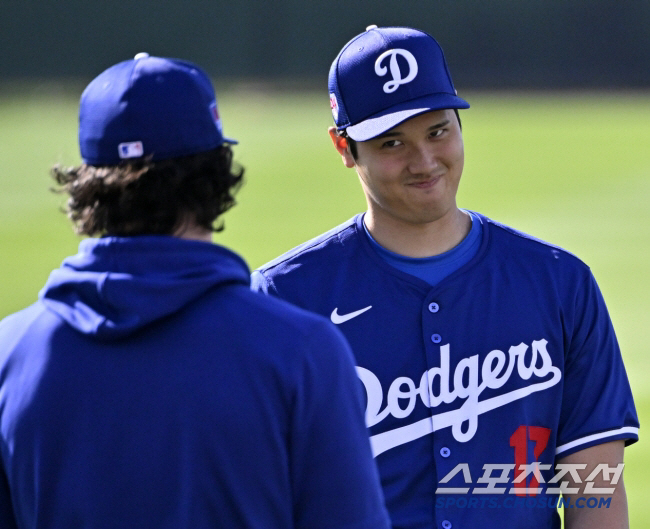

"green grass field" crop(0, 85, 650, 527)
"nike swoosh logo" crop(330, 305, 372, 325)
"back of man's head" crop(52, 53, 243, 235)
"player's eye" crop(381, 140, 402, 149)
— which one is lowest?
"nike swoosh logo" crop(330, 305, 372, 325)

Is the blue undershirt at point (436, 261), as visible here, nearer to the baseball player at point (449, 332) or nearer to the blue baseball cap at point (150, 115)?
the baseball player at point (449, 332)

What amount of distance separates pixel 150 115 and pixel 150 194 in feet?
0.44

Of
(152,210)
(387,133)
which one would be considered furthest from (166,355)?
(387,133)

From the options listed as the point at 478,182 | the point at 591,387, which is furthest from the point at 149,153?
the point at 478,182

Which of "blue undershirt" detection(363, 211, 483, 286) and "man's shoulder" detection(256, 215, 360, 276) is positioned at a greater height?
"man's shoulder" detection(256, 215, 360, 276)

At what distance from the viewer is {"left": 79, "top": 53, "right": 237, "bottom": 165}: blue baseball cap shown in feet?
5.23

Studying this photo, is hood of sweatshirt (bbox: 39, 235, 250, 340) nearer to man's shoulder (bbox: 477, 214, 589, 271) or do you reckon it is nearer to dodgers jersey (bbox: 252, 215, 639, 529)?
dodgers jersey (bbox: 252, 215, 639, 529)

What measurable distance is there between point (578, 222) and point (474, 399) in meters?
9.69

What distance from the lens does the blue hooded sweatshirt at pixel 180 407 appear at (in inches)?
58.9

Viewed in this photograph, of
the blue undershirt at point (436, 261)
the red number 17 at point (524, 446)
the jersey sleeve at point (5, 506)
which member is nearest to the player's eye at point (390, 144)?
the blue undershirt at point (436, 261)

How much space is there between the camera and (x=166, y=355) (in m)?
1.51

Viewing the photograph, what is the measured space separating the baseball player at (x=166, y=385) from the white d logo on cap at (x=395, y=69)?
0.99m

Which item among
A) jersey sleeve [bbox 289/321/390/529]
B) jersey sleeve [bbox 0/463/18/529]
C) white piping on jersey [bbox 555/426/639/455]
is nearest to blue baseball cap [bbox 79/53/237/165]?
jersey sleeve [bbox 289/321/390/529]

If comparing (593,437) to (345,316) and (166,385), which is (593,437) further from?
(166,385)
